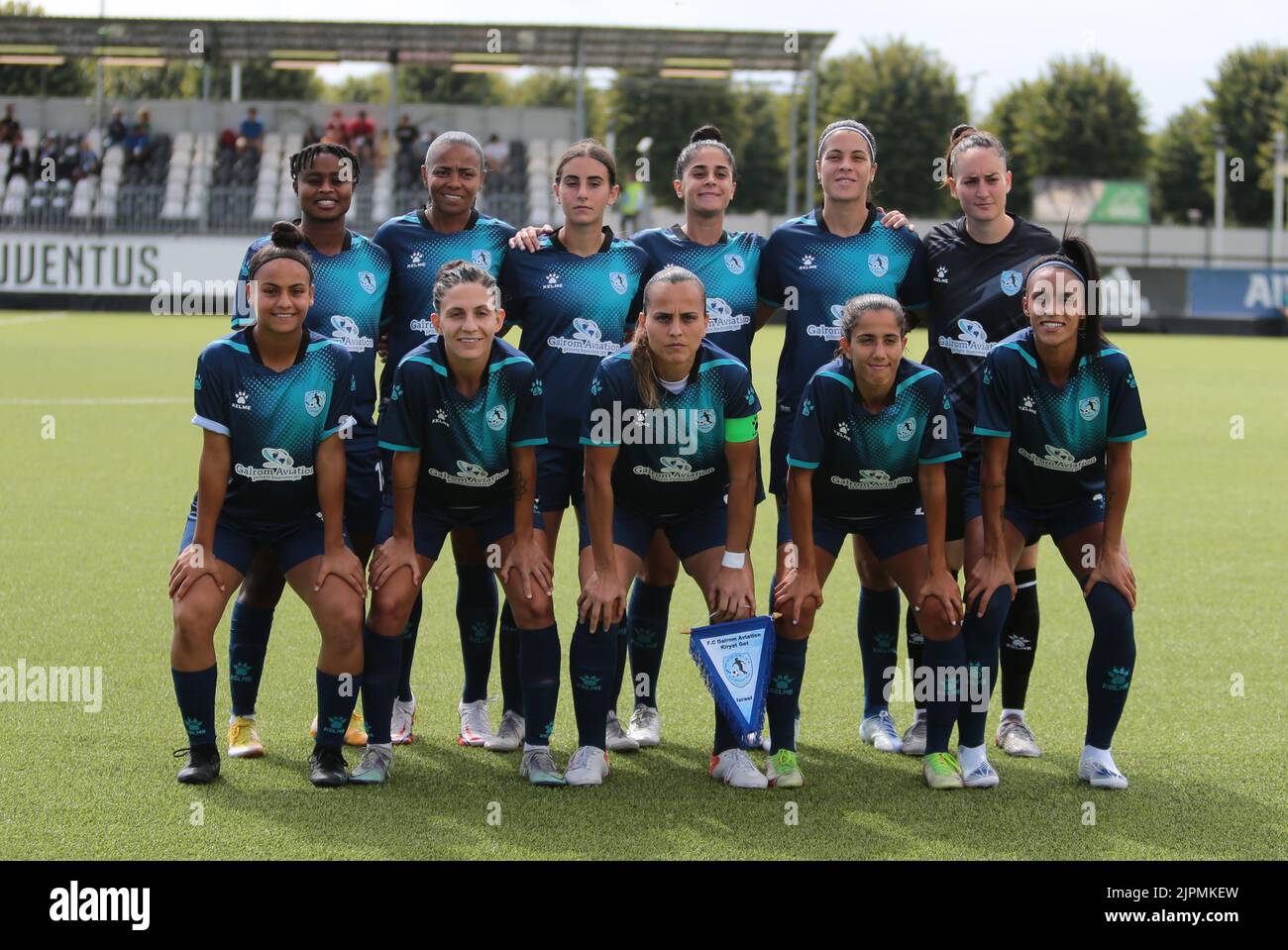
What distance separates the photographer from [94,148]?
3509 centimetres

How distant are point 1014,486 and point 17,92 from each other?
2318 inches

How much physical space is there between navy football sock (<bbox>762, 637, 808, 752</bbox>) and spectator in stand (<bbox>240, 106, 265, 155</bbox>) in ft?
111

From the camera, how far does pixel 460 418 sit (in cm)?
527

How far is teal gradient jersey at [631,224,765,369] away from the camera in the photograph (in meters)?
5.91

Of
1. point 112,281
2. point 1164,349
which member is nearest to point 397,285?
point 1164,349

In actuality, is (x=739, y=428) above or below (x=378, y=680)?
above

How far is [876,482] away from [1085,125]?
6394cm

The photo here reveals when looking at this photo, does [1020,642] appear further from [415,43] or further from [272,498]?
[415,43]

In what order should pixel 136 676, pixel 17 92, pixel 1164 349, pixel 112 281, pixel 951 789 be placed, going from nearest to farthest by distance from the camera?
pixel 951 789 < pixel 136 676 < pixel 1164 349 < pixel 112 281 < pixel 17 92

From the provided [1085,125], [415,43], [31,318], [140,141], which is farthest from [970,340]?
[1085,125]

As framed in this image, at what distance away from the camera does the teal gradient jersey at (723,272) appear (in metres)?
5.91

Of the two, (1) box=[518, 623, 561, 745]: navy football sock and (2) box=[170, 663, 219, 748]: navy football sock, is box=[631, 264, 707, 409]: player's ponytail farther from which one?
(2) box=[170, 663, 219, 748]: navy football sock

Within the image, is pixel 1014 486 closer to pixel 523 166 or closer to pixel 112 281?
pixel 112 281

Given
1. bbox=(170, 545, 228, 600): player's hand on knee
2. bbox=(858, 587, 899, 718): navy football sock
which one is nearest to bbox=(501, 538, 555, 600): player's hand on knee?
bbox=(170, 545, 228, 600): player's hand on knee
